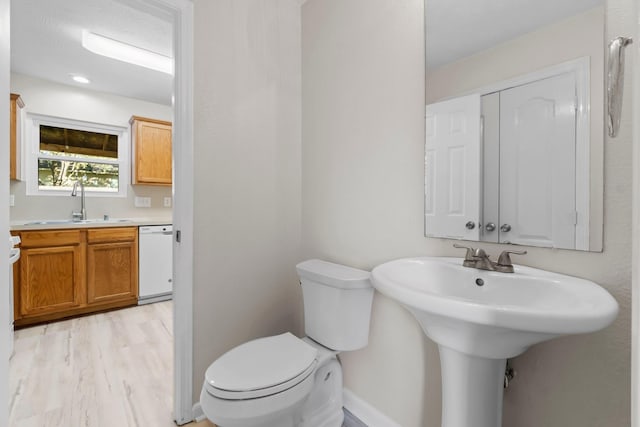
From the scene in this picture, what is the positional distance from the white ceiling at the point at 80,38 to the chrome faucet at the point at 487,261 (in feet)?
5.91

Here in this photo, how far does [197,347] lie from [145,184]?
278cm

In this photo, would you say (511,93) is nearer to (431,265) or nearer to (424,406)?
(431,265)

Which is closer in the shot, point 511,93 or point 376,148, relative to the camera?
point 511,93

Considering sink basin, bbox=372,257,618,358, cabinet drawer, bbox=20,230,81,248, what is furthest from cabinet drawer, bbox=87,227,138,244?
sink basin, bbox=372,257,618,358

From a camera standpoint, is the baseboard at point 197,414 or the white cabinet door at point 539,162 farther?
the baseboard at point 197,414

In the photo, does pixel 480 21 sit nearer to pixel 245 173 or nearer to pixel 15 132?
pixel 245 173

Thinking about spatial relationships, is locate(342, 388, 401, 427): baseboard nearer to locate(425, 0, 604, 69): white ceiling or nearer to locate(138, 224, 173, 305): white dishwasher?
locate(425, 0, 604, 69): white ceiling

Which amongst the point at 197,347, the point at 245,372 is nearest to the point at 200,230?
the point at 197,347

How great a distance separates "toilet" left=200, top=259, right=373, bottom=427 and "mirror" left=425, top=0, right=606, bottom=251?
51cm

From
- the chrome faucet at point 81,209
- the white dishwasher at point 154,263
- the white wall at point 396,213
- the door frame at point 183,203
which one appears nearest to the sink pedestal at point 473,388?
the white wall at point 396,213

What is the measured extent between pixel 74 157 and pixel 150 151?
0.79m

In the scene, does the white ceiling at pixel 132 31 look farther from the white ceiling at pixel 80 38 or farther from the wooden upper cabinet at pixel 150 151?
the wooden upper cabinet at pixel 150 151

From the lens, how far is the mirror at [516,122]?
0.81m

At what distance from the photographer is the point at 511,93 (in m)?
0.96
